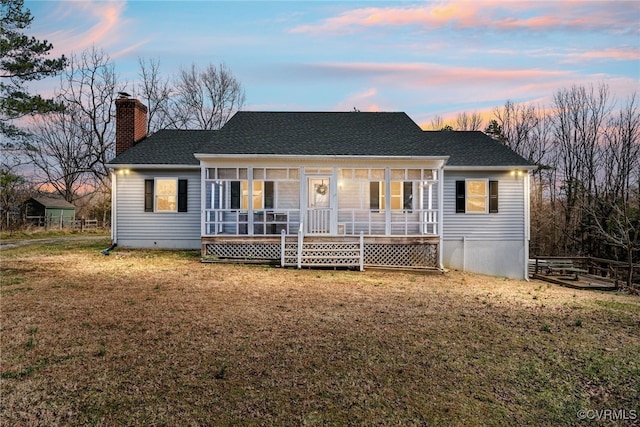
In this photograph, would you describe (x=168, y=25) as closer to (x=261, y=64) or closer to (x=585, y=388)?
(x=261, y=64)

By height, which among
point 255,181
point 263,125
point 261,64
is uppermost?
point 261,64

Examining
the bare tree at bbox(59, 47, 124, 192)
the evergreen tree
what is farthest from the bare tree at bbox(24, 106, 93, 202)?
the evergreen tree

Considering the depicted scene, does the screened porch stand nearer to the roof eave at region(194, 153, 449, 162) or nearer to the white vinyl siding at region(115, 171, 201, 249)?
the roof eave at region(194, 153, 449, 162)

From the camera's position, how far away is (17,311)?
7.34 m

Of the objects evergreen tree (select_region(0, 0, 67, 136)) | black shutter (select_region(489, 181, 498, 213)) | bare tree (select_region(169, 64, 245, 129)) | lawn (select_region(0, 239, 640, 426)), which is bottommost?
lawn (select_region(0, 239, 640, 426))

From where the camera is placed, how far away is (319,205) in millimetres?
16078

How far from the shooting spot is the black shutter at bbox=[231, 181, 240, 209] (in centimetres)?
1575

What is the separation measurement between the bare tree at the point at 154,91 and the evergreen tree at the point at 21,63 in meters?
17.3

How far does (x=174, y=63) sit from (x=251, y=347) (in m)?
34.8

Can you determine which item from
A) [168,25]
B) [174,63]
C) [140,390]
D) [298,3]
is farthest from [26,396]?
[174,63]

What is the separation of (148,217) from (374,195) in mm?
9740

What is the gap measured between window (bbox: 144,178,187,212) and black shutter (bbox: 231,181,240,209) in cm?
221

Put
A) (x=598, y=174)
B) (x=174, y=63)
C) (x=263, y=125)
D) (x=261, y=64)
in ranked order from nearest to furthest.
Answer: (x=263, y=125) → (x=598, y=174) → (x=261, y=64) → (x=174, y=63)

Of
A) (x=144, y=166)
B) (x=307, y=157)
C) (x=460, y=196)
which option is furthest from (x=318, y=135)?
(x=144, y=166)
